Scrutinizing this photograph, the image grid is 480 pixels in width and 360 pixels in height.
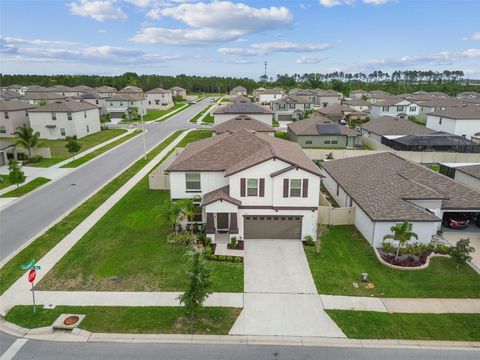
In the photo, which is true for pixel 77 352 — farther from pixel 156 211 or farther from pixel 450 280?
pixel 450 280

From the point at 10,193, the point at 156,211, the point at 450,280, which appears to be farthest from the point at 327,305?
the point at 10,193

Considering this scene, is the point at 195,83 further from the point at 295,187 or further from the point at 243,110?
the point at 295,187

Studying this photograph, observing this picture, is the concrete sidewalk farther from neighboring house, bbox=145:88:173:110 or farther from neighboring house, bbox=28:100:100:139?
neighboring house, bbox=145:88:173:110

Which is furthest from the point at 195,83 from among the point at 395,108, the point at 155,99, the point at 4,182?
the point at 4,182

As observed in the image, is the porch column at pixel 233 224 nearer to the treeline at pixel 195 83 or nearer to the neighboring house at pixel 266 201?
the neighboring house at pixel 266 201

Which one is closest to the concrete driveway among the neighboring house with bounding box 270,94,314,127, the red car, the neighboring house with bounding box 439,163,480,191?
the red car

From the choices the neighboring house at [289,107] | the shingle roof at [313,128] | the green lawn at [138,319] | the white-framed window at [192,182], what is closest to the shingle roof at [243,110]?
the shingle roof at [313,128]
